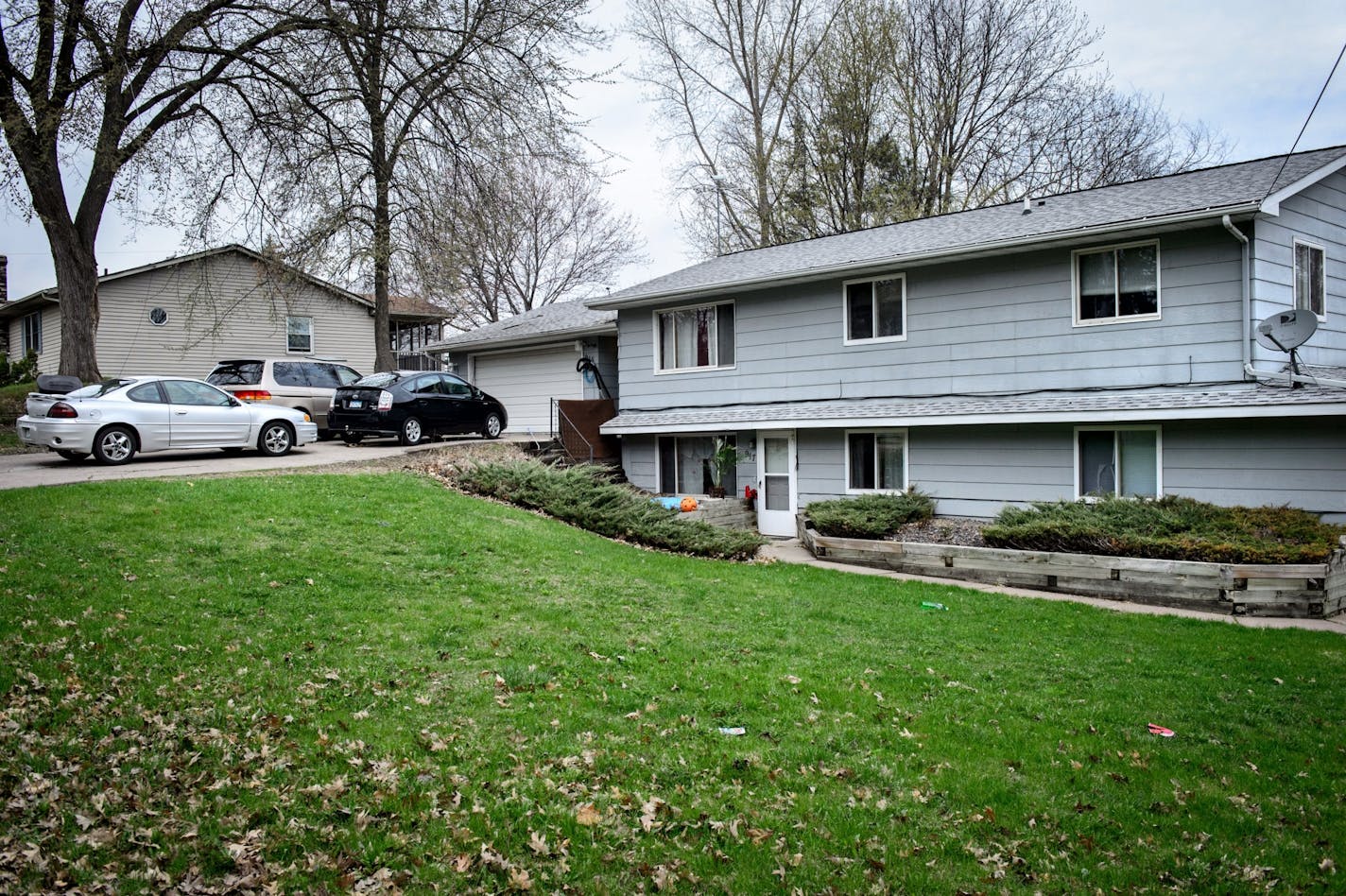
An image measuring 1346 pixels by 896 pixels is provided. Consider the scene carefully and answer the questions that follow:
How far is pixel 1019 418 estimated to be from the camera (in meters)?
13.6

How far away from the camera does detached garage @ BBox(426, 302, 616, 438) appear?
72.9ft

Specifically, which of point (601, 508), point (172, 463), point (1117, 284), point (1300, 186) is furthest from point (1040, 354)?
point (172, 463)

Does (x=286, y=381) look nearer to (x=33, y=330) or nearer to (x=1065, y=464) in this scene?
(x=1065, y=464)

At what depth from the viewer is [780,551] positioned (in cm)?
1469

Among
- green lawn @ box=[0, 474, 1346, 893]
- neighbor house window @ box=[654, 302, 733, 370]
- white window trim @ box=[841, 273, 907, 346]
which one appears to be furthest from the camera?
neighbor house window @ box=[654, 302, 733, 370]

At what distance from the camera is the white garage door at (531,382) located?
74.9ft

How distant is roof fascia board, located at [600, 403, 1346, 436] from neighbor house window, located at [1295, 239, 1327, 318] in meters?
2.99

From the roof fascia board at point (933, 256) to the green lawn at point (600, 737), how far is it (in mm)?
6176

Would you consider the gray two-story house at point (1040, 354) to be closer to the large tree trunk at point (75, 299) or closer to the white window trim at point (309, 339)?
the large tree trunk at point (75, 299)

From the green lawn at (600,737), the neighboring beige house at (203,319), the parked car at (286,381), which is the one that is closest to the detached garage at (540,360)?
the parked car at (286,381)

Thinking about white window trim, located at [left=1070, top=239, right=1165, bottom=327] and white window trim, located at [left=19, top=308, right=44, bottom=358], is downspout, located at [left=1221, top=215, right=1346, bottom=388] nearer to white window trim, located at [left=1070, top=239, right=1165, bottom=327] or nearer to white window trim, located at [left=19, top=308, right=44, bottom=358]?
white window trim, located at [left=1070, top=239, right=1165, bottom=327]

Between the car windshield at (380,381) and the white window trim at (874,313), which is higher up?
the white window trim at (874,313)

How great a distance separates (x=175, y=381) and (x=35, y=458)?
9.68 feet

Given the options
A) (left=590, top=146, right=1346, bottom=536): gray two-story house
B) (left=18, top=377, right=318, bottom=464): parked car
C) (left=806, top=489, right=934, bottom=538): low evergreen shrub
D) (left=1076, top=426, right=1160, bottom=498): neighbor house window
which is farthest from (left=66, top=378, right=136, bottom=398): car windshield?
(left=1076, top=426, right=1160, bottom=498): neighbor house window
